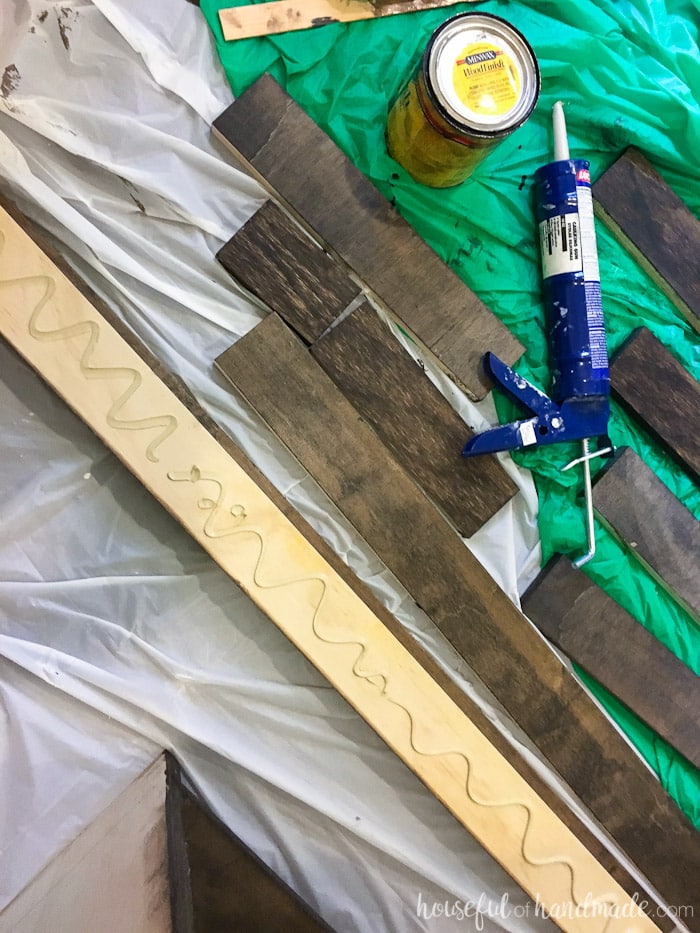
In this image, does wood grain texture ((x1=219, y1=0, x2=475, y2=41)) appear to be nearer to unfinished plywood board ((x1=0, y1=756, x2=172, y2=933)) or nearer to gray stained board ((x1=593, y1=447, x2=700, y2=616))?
gray stained board ((x1=593, y1=447, x2=700, y2=616))

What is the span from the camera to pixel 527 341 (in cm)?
102

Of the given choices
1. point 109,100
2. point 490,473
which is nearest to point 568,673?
point 490,473

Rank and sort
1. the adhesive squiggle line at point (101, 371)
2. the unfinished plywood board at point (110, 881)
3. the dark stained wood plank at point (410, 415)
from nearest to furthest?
the unfinished plywood board at point (110, 881) → the adhesive squiggle line at point (101, 371) → the dark stained wood plank at point (410, 415)

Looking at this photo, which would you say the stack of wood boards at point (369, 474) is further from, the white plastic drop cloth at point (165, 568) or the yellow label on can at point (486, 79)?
the yellow label on can at point (486, 79)

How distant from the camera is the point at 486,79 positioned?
825 millimetres

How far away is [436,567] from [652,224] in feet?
2.28

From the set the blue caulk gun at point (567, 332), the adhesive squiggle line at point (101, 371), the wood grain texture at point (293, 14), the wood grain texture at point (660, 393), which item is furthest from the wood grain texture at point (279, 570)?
the wood grain texture at point (660, 393)

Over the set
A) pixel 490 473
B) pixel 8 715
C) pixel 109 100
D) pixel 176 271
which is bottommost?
pixel 490 473

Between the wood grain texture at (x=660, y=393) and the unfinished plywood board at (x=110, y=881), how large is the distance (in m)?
0.93

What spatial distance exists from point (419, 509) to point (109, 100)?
2.57 feet

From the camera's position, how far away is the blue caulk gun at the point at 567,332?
966 millimetres

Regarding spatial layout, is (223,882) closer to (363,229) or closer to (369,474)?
(369,474)

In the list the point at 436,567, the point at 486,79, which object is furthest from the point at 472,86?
the point at 436,567

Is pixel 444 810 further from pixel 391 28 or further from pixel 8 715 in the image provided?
pixel 391 28
